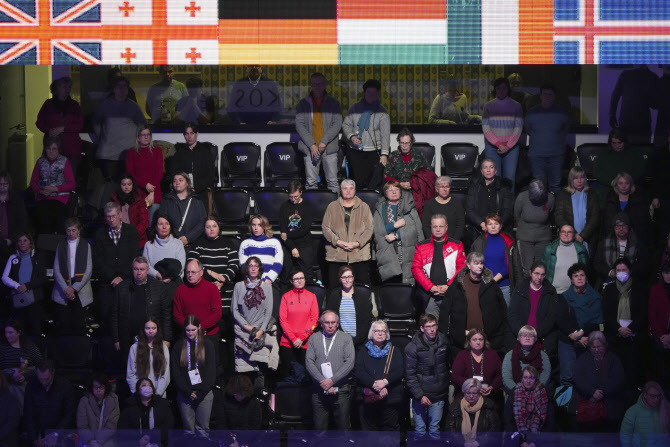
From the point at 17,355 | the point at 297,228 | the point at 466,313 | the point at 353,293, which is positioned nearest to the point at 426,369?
the point at 466,313

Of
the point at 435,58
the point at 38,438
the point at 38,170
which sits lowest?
the point at 38,438

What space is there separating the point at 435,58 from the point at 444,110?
161 inches

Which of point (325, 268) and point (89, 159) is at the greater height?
point (89, 159)

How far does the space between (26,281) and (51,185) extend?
144 centimetres

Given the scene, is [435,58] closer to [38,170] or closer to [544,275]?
[544,275]

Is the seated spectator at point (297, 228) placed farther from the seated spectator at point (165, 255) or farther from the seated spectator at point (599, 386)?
the seated spectator at point (599, 386)

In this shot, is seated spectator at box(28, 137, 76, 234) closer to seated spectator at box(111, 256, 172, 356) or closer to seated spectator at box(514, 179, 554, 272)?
seated spectator at box(111, 256, 172, 356)

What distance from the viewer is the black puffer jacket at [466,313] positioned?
10.1m

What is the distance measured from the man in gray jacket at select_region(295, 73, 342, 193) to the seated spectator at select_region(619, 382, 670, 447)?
4556 millimetres

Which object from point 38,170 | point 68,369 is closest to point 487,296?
point 68,369

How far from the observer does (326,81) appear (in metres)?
13.1

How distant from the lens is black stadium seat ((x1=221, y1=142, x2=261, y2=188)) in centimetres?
1315

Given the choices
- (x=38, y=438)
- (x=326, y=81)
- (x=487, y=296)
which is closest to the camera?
(x=38, y=438)

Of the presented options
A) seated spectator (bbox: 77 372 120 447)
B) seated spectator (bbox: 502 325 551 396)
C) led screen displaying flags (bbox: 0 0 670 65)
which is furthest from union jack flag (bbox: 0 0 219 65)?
seated spectator (bbox: 502 325 551 396)
